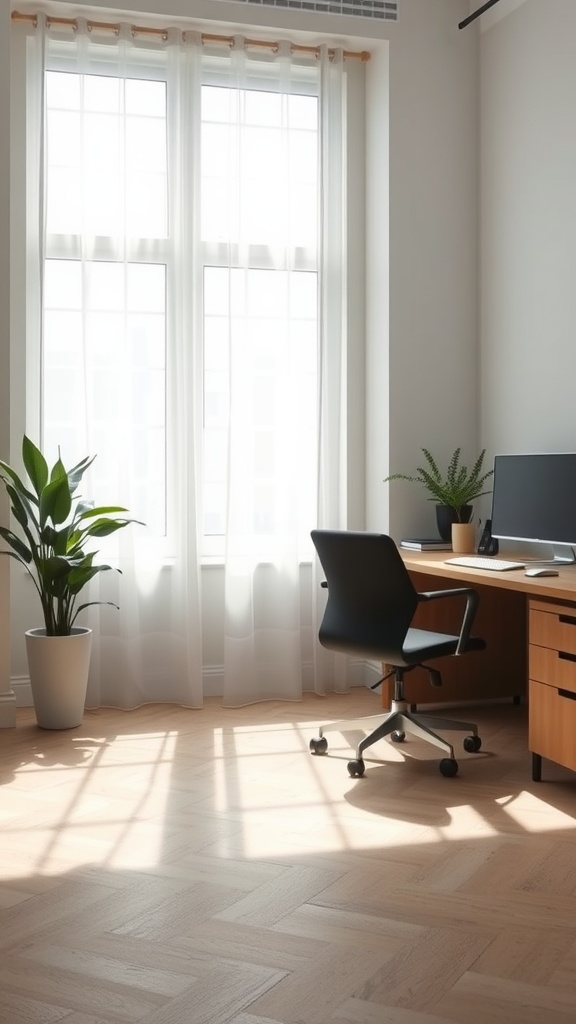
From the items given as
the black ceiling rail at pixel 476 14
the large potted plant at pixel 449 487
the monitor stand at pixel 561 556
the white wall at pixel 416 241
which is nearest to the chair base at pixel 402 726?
the monitor stand at pixel 561 556

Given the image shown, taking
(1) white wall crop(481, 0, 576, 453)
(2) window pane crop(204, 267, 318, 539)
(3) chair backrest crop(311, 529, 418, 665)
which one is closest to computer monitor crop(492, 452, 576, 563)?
(1) white wall crop(481, 0, 576, 453)

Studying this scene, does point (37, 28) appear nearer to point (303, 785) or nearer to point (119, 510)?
point (119, 510)

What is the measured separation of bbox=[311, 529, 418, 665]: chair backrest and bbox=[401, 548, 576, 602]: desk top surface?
0.34 meters

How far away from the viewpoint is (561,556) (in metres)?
4.28

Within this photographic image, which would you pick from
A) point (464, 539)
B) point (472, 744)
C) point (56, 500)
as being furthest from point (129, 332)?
point (472, 744)

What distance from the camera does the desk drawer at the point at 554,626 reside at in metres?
3.43

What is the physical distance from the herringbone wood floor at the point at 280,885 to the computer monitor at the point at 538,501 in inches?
32.6

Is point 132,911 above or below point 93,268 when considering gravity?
below

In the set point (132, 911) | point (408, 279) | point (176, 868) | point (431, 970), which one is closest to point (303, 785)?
point (176, 868)

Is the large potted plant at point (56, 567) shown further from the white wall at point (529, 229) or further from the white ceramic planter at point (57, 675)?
the white wall at point (529, 229)

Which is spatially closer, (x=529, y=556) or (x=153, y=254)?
(x=529, y=556)

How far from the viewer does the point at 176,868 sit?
9.47 feet

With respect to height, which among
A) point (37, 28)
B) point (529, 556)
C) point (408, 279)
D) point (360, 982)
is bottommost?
point (360, 982)

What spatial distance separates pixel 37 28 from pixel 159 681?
3039mm
